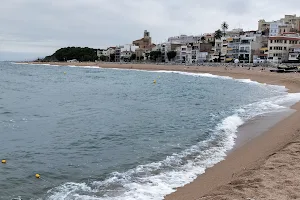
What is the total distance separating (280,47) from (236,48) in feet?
54.3

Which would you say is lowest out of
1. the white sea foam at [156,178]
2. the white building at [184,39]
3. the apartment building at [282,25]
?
the white sea foam at [156,178]

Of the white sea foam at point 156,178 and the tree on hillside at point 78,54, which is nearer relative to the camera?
the white sea foam at point 156,178

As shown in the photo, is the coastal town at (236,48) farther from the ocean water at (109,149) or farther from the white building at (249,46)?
the ocean water at (109,149)

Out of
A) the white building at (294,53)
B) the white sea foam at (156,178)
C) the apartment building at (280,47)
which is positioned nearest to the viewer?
the white sea foam at (156,178)

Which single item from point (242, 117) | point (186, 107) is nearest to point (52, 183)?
point (242, 117)

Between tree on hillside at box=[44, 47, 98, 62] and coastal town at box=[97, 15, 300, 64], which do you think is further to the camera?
tree on hillside at box=[44, 47, 98, 62]

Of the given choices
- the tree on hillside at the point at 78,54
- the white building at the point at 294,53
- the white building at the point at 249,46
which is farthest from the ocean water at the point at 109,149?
the tree on hillside at the point at 78,54

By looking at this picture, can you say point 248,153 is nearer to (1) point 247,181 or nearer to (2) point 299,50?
(1) point 247,181

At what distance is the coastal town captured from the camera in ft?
276

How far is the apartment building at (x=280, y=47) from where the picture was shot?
3285 inches

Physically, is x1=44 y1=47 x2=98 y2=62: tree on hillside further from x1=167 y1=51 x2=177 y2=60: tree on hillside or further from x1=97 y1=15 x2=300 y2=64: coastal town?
x1=167 y1=51 x2=177 y2=60: tree on hillside

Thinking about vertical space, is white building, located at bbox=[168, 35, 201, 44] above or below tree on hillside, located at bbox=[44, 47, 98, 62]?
above

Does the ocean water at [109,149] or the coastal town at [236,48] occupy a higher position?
the coastal town at [236,48]

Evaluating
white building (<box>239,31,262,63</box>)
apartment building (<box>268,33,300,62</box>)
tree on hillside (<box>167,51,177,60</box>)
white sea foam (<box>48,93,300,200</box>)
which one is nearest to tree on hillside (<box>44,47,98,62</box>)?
tree on hillside (<box>167,51,177,60</box>)
